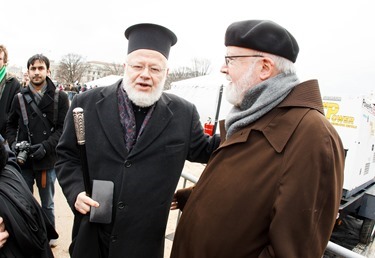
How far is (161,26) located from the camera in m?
2.03

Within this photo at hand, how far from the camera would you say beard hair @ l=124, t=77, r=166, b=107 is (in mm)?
1919

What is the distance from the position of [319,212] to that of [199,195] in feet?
1.94

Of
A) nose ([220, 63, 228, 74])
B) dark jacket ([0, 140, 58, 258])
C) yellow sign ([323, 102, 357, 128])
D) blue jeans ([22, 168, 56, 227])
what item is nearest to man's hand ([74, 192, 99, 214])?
dark jacket ([0, 140, 58, 258])

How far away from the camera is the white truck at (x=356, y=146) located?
188 inches

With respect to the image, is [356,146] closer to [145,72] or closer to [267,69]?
[267,69]

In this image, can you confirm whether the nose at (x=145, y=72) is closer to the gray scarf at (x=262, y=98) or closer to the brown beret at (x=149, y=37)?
the brown beret at (x=149, y=37)

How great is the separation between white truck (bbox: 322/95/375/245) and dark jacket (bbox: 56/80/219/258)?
12.3ft

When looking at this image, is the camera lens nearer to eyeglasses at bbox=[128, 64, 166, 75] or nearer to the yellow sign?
eyeglasses at bbox=[128, 64, 166, 75]

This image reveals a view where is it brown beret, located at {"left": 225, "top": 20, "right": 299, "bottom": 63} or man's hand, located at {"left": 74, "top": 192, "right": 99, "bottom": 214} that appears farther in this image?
man's hand, located at {"left": 74, "top": 192, "right": 99, "bottom": 214}

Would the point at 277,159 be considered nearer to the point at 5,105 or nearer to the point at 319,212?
the point at 319,212

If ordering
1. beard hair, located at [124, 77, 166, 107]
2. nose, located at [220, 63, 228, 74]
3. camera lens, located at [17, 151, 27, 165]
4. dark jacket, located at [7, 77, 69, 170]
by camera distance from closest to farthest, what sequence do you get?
nose, located at [220, 63, 228, 74] < beard hair, located at [124, 77, 166, 107] < camera lens, located at [17, 151, 27, 165] < dark jacket, located at [7, 77, 69, 170]

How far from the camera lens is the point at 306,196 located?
1.22 metres

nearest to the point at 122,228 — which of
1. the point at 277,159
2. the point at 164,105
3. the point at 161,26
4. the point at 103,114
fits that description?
the point at 103,114

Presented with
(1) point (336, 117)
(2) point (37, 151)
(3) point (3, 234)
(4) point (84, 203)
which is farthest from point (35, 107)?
(1) point (336, 117)
